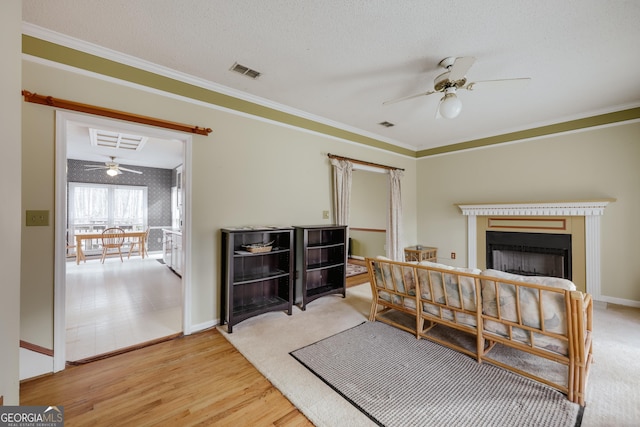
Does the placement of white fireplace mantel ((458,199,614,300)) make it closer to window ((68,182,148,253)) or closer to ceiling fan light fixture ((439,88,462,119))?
ceiling fan light fixture ((439,88,462,119))

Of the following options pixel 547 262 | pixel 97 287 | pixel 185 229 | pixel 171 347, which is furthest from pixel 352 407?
pixel 97 287

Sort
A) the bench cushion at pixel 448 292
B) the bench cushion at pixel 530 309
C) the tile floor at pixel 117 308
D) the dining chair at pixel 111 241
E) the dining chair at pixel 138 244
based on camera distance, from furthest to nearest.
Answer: the dining chair at pixel 138 244, the dining chair at pixel 111 241, the tile floor at pixel 117 308, the bench cushion at pixel 448 292, the bench cushion at pixel 530 309

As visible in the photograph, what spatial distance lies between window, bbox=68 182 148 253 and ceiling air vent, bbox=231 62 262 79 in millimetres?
6646

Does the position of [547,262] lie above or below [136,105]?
below

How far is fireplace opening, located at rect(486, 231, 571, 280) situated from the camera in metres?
3.93

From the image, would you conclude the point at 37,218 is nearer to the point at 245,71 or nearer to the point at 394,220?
the point at 245,71

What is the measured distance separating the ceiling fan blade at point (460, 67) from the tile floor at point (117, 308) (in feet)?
11.9

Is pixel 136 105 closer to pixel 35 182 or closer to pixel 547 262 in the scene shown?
pixel 35 182

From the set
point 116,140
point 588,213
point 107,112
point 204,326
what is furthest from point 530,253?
point 116,140

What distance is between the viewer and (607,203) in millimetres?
3533

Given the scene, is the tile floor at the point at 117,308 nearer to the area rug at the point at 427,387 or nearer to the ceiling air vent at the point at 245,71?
the area rug at the point at 427,387

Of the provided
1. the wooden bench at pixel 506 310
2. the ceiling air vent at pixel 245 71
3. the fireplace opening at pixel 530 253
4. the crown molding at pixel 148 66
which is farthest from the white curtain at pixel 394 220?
the ceiling air vent at pixel 245 71

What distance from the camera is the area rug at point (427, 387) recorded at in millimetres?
1609

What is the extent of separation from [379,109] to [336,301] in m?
2.71
